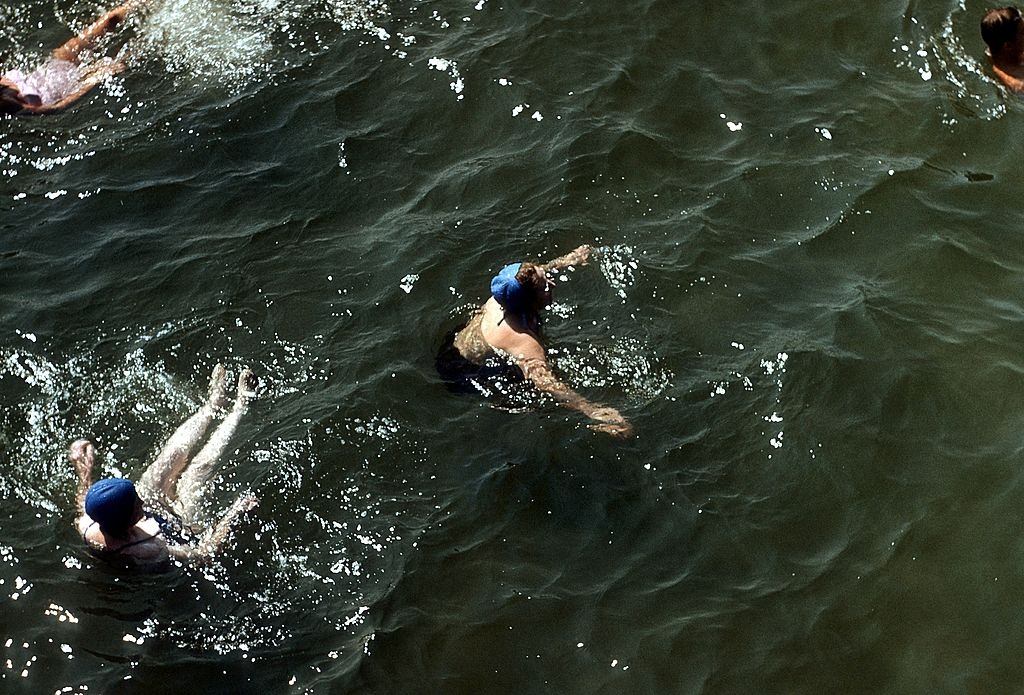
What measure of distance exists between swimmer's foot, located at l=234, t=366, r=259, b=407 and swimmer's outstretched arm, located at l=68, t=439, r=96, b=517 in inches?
45.7

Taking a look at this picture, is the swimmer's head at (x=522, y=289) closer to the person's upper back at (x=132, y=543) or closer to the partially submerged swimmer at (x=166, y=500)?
the partially submerged swimmer at (x=166, y=500)

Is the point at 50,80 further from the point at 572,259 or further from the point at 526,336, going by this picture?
the point at 526,336

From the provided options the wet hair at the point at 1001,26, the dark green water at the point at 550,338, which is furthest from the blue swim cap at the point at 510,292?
the wet hair at the point at 1001,26

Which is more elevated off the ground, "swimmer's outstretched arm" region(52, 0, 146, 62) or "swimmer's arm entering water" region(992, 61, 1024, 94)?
"swimmer's outstretched arm" region(52, 0, 146, 62)

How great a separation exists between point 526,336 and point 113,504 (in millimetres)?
3183

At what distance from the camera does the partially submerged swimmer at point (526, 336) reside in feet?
28.4

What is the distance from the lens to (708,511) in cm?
830

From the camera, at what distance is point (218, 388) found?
919 centimetres

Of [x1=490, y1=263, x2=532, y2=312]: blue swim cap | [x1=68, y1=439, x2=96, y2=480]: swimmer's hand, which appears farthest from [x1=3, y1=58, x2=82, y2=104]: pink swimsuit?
[x1=490, y1=263, x2=532, y2=312]: blue swim cap

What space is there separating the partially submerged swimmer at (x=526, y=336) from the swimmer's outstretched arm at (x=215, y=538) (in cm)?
208

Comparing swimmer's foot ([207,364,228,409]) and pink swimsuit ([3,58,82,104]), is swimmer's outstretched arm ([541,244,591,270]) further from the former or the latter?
pink swimsuit ([3,58,82,104])

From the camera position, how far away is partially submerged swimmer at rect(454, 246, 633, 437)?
340 inches

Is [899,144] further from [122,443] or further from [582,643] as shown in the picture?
[122,443]

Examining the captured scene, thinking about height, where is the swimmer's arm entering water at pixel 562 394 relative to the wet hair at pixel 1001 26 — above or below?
below
